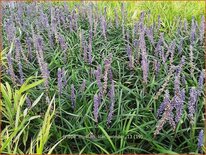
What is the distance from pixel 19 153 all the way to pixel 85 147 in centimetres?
54

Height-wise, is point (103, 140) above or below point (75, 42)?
below

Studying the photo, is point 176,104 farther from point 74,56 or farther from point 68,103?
point 74,56

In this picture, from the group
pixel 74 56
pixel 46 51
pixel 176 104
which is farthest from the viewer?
pixel 46 51

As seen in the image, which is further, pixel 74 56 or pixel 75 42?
pixel 75 42

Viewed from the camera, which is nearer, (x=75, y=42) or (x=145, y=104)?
(x=145, y=104)

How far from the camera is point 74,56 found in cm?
392

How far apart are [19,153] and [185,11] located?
4.26m

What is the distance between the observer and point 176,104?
230 centimetres

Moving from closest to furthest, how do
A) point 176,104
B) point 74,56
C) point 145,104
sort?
point 176,104 → point 145,104 → point 74,56

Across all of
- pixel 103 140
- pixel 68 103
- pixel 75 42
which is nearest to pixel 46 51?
pixel 75 42

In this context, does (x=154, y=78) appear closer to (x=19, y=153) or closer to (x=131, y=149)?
(x=131, y=149)

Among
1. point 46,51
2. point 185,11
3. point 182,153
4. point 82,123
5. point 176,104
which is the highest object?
point 185,11

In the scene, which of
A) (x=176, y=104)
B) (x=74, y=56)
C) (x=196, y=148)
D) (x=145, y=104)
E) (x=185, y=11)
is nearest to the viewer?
(x=176, y=104)

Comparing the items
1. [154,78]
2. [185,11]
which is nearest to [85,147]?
[154,78]
